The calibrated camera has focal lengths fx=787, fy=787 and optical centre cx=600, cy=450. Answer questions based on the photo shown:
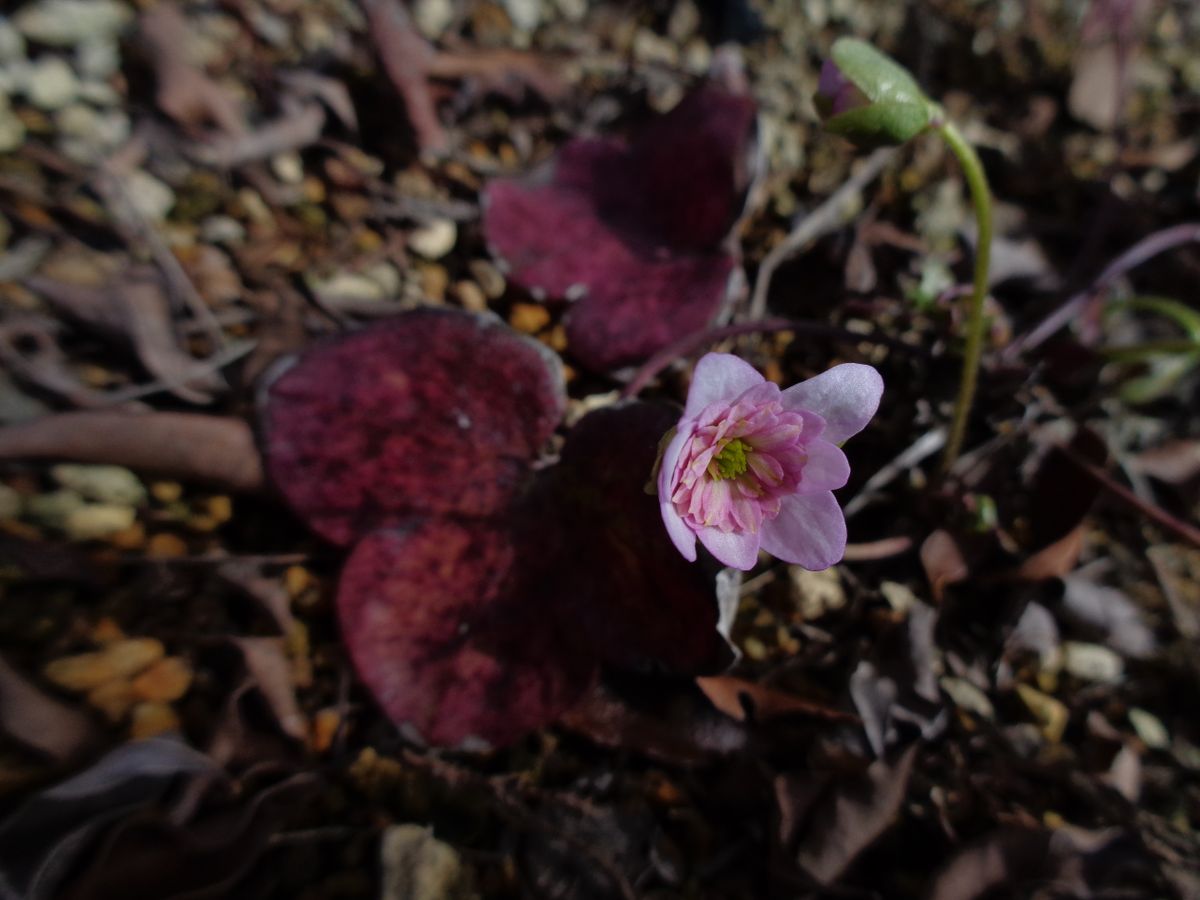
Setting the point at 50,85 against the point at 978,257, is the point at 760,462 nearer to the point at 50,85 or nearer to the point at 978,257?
the point at 978,257

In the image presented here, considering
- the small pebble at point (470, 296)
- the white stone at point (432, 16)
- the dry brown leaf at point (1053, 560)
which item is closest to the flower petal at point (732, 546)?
the dry brown leaf at point (1053, 560)

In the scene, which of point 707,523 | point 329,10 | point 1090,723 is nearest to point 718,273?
point 707,523

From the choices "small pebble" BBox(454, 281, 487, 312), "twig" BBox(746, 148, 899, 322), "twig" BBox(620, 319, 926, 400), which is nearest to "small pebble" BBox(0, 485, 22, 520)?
"small pebble" BBox(454, 281, 487, 312)

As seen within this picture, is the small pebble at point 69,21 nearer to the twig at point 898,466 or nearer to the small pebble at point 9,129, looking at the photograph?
the small pebble at point 9,129

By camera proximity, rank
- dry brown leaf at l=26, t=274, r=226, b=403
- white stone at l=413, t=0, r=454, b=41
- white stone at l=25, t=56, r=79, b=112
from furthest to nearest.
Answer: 1. white stone at l=413, t=0, r=454, b=41
2. white stone at l=25, t=56, r=79, b=112
3. dry brown leaf at l=26, t=274, r=226, b=403

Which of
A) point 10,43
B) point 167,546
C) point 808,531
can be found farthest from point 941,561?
point 10,43

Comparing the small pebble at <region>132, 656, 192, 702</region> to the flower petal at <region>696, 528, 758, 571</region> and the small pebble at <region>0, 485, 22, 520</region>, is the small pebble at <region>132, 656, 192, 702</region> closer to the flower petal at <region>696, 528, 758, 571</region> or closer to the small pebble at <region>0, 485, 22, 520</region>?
the small pebble at <region>0, 485, 22, 520</region>

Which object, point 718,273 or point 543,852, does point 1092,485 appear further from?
point 543,852
